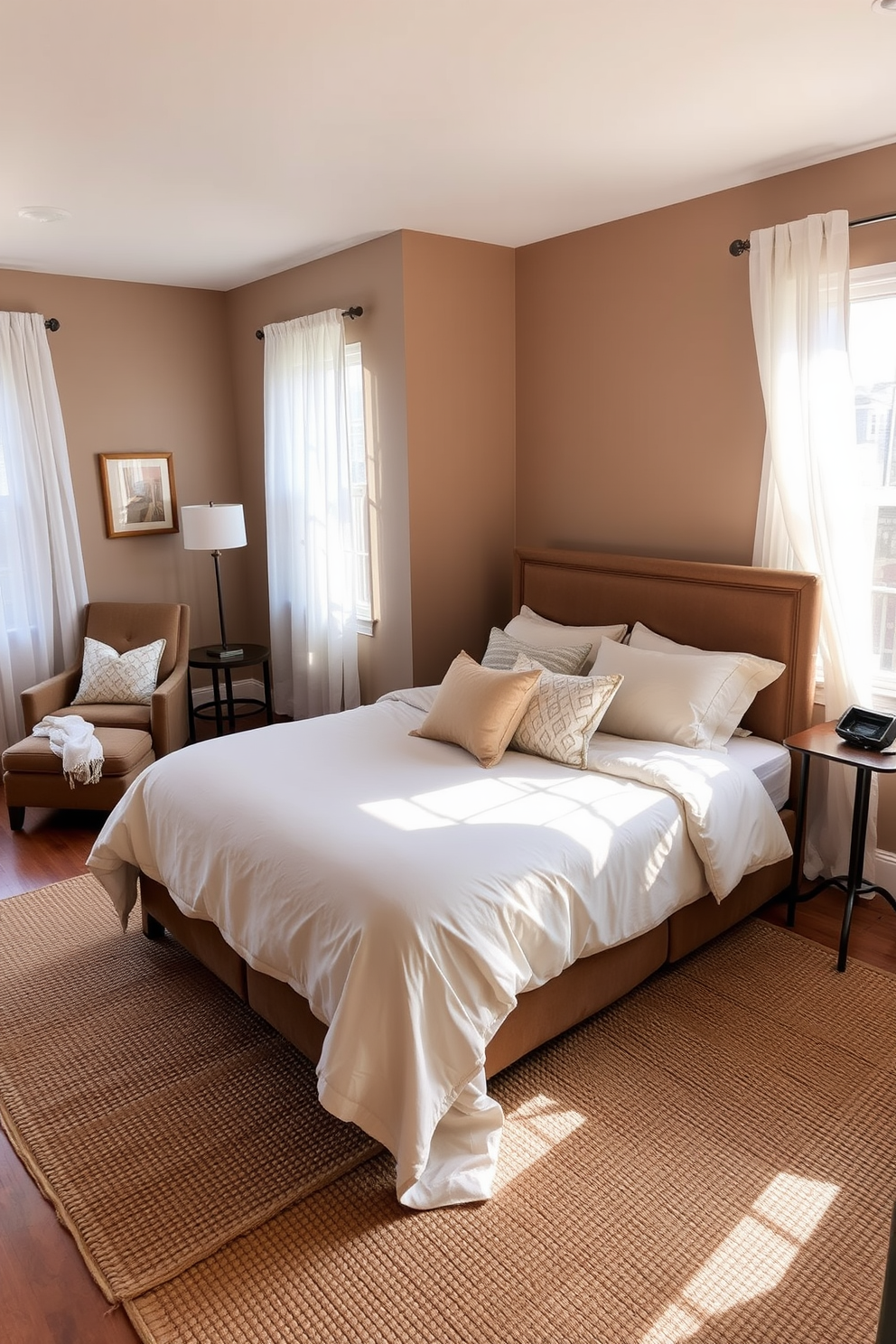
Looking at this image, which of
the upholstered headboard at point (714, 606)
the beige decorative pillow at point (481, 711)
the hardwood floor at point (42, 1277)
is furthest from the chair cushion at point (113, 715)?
the hardwood floor at point (42, 1277)

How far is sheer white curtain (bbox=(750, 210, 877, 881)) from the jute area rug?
1102 mm

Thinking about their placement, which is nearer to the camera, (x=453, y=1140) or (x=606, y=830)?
(x=453, y=1140)

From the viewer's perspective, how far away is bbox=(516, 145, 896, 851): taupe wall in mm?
3357

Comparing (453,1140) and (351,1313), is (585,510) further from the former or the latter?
(351,1313)

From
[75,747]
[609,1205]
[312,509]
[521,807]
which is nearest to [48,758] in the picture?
[75,747]

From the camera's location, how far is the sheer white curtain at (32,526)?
4.73 meters

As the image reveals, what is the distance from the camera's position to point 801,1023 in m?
2.67

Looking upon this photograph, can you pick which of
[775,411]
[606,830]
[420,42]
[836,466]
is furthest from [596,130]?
[606,830]

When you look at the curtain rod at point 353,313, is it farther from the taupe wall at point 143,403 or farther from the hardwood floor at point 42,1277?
the hardwood floor at point 42,1277

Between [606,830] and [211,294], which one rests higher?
[211,294]

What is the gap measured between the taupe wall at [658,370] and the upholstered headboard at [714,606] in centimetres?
21

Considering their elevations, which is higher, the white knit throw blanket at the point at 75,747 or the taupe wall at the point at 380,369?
the taupe wall at the point at 380,369

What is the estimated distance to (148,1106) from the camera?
2.40 metres

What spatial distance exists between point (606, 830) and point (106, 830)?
1.65 m
